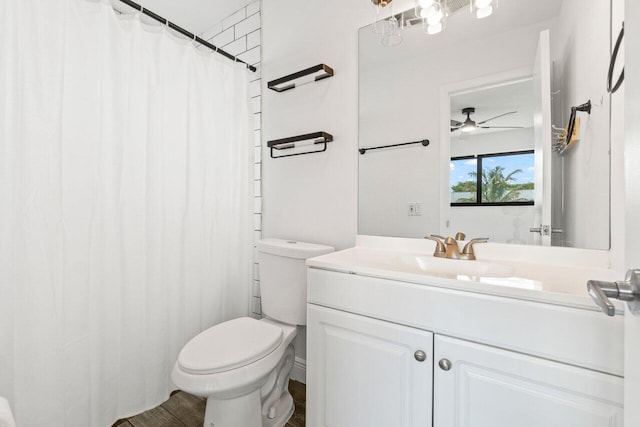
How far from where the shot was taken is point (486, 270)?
1.14m

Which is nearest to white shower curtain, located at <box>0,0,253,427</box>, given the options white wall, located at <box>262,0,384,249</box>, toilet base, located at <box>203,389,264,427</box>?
white wall, located at <box>262,0,384,249</box>

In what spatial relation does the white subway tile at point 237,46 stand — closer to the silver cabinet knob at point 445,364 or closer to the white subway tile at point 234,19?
the white subway tile at point 234,19

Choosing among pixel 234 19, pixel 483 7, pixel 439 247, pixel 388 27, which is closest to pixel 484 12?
pixel 483 7

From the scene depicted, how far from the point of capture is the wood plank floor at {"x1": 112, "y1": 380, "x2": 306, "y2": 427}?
144cm

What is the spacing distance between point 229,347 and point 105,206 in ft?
2.71

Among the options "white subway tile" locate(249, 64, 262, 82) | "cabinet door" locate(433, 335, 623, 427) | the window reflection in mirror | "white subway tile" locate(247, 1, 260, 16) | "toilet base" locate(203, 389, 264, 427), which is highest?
"white subway tile" locate(247, 1, 260, 16)

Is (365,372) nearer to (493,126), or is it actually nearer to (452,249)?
(452,249)

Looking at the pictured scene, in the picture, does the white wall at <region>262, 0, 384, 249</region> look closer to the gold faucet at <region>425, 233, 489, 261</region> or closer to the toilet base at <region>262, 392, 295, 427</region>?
the gold faucet at <region>425, 233, 489, 261</region>

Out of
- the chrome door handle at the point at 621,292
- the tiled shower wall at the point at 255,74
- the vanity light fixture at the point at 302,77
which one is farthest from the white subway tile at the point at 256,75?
the chrome door handle at the point at 621,292

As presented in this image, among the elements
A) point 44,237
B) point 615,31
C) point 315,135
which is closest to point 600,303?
point 615,31

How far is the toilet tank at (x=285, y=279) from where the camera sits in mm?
1497

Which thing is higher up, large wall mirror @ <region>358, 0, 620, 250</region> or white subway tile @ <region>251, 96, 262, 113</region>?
white subway tile @ <region>251, 96, 262, 113</region>

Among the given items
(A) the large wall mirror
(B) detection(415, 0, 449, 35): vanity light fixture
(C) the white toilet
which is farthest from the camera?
(B) detection(415, 0, 449, 35): vanity light fixture

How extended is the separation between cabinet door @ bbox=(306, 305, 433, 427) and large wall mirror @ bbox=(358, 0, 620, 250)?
559 millimetres
